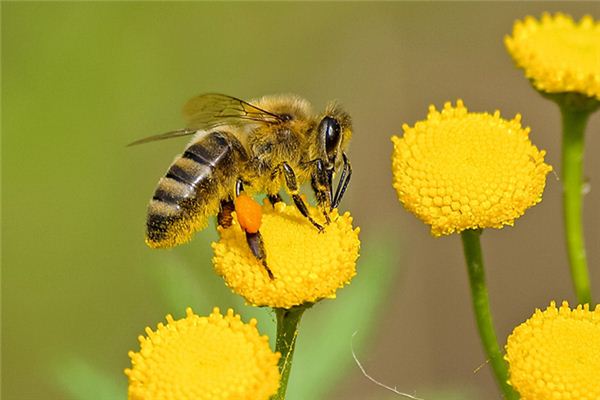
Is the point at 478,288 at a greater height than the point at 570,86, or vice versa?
the point at 570,86

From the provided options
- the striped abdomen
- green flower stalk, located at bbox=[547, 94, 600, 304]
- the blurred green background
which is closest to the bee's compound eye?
the striped abdomen

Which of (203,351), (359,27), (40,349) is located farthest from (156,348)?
(359,27)

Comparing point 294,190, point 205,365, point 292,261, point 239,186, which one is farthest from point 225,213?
point 205,365

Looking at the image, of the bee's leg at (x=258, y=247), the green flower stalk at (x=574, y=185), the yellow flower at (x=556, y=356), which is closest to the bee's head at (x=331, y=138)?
the bee's leg at (x=258, y=247)

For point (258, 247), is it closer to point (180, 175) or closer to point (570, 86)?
point (180, 175)

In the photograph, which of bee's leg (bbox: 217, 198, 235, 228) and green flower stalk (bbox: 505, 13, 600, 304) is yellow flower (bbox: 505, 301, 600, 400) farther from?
bee's leg (bbox: 217, 198, 235, 228)

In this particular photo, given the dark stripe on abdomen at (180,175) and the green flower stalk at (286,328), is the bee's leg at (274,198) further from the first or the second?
the green flower stalk at (286,328)

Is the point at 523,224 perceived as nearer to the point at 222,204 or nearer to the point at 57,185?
the point at 57,185
